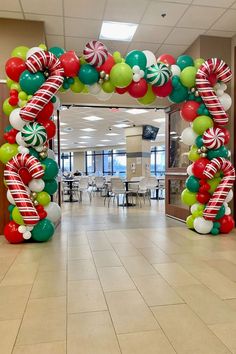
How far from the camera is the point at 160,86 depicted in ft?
13.1

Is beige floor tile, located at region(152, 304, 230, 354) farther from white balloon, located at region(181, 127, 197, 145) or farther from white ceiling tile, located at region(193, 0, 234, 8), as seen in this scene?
white ceiling tile, located at region(193, 0, 234, 8)

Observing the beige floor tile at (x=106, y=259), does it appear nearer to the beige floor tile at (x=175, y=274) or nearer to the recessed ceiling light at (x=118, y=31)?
the beige floor tile at (x=175, y=274)

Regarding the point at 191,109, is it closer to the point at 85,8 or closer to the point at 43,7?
the point at 85,8

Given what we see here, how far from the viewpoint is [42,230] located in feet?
12.7

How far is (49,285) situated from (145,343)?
116 cm

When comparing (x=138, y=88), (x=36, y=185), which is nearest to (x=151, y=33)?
(x=138, y=88)

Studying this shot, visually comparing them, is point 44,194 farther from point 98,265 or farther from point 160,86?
point 160,86

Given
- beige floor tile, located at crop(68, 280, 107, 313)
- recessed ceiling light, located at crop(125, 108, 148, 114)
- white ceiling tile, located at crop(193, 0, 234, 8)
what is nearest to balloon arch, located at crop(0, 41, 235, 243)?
white ceiling tile, located at crop(193, 0, 234, 8)

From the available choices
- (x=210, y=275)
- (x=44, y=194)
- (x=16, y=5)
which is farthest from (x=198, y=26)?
(x=210, y=275)

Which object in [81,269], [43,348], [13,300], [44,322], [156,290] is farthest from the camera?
[81,269]

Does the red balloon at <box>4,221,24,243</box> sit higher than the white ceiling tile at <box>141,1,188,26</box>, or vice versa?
the white ceiling tile at <box>141,1,188,26</box>

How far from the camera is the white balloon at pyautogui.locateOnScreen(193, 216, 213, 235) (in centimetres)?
427

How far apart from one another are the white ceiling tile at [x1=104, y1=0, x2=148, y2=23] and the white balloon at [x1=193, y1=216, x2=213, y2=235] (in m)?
3.19

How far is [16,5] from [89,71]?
1.46m
